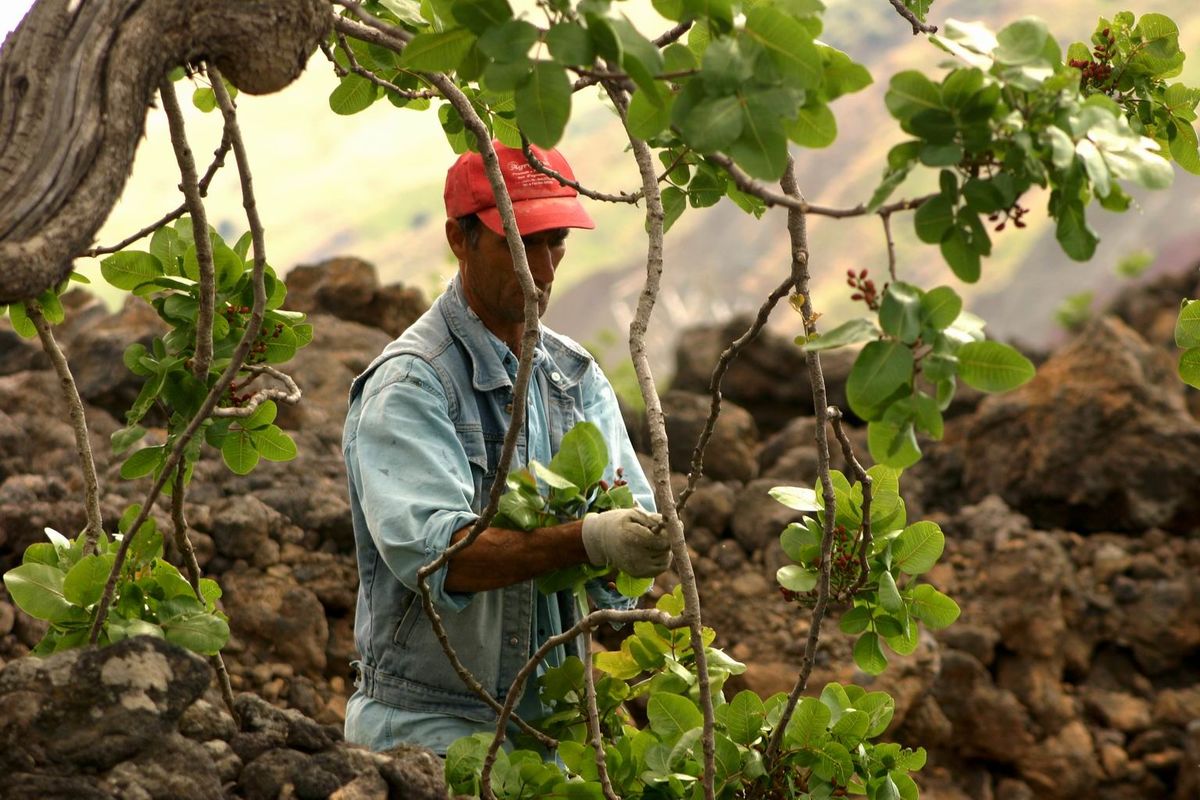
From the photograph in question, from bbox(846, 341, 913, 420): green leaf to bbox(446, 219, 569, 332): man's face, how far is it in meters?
1.21

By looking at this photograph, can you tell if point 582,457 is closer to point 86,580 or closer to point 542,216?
point 542,216

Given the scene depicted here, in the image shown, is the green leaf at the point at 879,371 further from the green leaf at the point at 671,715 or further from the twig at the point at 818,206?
the green leaf at the point at 671,715

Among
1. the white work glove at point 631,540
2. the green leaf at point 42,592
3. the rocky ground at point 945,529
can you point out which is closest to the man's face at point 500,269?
the white work glove at point 631,540

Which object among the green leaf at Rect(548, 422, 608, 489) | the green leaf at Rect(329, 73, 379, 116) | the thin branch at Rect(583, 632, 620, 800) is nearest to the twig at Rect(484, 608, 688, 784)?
the thin branch at Rect(583, 632, 620, 800)

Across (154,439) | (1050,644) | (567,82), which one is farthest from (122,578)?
(1050,644)

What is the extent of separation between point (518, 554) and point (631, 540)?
10.1 inches

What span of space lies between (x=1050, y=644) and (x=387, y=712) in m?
4.47

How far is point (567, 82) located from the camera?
203 cm

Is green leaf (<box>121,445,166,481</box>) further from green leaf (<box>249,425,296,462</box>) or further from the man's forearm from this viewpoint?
the man's forearm

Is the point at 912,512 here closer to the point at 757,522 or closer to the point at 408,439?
the point at 757,522

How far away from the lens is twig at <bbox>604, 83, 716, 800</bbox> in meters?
2.29

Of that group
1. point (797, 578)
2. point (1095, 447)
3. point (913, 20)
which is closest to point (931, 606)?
point (797, 578)

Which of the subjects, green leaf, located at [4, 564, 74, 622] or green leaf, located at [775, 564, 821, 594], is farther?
green leaf, located at [775, 564, 821, 594]

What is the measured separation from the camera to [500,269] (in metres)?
3.15
